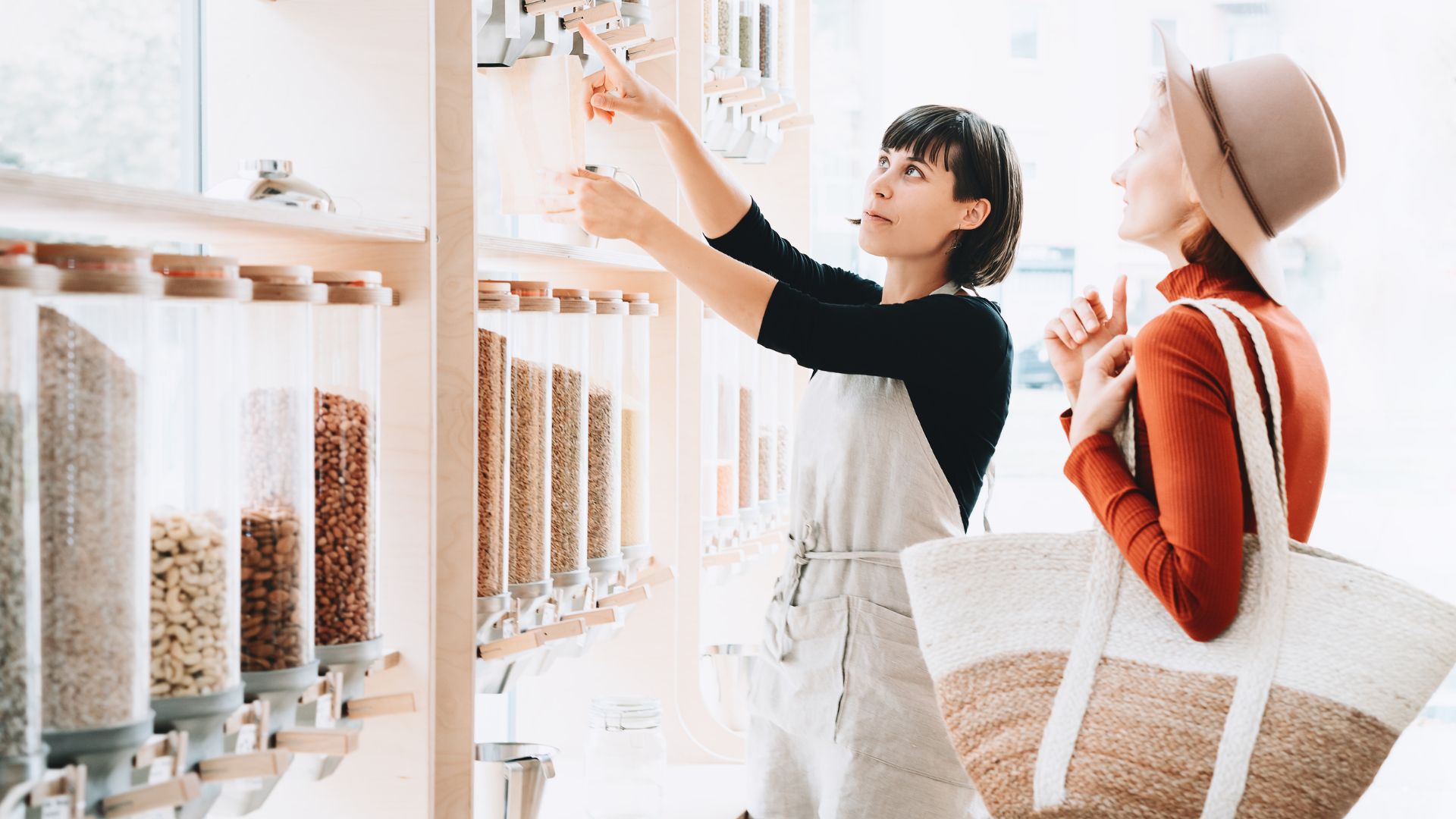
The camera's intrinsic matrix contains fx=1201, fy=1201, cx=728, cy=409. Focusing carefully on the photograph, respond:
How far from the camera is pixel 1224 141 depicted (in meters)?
1.32

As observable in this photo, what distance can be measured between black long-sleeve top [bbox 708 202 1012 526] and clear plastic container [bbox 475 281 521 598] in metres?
0.33

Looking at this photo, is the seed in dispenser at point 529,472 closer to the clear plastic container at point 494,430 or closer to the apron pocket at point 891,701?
the clear plastic container at point 494,430

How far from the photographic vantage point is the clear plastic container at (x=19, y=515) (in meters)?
0.82

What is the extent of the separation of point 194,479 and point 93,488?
11cm

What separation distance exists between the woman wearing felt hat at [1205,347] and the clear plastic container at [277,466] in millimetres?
791

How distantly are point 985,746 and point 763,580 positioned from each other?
1.73m

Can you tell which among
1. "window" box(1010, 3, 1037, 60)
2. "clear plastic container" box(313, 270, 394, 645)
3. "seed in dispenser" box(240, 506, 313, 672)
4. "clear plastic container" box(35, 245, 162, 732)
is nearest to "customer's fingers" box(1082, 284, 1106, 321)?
"clear plastic container" box(313, 270, 394, 645)

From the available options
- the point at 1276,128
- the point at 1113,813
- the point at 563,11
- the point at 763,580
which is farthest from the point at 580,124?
the point at 763,580

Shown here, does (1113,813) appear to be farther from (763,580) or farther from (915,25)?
(915,25)

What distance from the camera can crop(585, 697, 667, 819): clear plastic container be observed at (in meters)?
1.82

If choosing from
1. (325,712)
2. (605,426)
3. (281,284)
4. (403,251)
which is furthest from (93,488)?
(605,426)

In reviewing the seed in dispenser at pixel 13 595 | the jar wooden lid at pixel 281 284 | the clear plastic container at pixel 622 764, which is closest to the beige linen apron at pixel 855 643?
the clear plastic container at pixel 622 764

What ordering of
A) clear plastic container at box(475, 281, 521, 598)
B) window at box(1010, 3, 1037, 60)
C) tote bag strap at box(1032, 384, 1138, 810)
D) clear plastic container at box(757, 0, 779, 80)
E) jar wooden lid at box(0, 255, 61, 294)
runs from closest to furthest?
jar wooden lid at box(0, 255, 61, 294)
tote bag strap at box(1032, 384, 1138, 810)
clear plastic container at box(475, 281, 521, 598)
clear plastic container at box(757, 0, 779, 80)
window at box(1010, 3, 1037, 60)

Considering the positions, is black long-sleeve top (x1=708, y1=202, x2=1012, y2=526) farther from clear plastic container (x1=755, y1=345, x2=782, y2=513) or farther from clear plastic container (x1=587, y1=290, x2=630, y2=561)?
clear plastic container (x1=755, y1=345, x2=782, y2=513)
